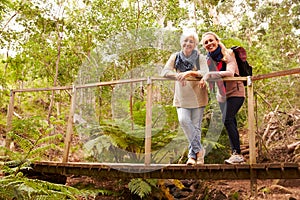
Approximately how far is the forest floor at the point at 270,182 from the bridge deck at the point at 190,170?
163 centimetres

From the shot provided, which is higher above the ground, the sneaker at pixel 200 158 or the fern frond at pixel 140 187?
→ the sneaker at pixel 200 158

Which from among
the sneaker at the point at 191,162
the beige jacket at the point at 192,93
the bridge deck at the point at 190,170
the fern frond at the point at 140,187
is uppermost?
the beige jacket at the point at 192,93

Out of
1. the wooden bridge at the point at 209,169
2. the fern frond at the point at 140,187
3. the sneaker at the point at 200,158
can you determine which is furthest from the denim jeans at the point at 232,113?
the fern frond at the point at 140,187

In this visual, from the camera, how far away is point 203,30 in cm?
854

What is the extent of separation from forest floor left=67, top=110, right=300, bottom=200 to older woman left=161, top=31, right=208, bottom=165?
232cm

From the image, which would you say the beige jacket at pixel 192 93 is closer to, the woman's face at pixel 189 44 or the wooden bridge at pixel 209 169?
the woman's face at pixel 189 44

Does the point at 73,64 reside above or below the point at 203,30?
below

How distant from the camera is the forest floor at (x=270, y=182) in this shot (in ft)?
20.6

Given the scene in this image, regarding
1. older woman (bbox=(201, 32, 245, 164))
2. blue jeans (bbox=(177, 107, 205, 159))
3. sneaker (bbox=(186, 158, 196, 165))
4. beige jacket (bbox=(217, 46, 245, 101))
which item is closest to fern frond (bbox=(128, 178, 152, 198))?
sneaker (bbox=(186, 158, 196, 165))

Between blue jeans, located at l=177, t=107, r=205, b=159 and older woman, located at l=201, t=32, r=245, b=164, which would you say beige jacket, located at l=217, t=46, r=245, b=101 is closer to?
older woman, located at l=201, t=32, r=245, b=164

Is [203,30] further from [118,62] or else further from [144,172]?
[144,172]

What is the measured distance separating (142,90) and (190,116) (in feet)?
11.9

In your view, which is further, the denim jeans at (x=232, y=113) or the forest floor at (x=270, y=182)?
the forest floor at (x=270, y=182)

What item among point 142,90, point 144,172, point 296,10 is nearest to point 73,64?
point 142,90
